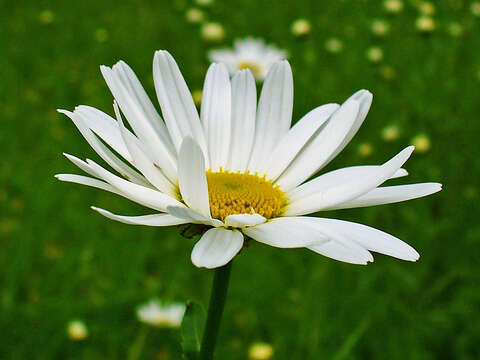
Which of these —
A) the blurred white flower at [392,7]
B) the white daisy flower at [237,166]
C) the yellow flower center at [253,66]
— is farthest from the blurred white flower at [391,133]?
the white daisy flower at [237,166]

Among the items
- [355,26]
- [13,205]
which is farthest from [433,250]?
[355,26]

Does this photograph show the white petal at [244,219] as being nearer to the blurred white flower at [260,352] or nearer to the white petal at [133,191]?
the white petal at [133,191]

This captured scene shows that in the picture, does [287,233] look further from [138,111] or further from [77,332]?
[77,332]

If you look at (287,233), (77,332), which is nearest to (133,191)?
(287,233)

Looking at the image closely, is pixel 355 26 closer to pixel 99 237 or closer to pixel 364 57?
pixel 364 57

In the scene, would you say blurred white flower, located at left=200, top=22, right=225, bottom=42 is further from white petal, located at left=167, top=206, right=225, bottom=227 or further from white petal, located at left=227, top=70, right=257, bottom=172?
white petal, located at left=167, top=206, right=225, bottom=227
